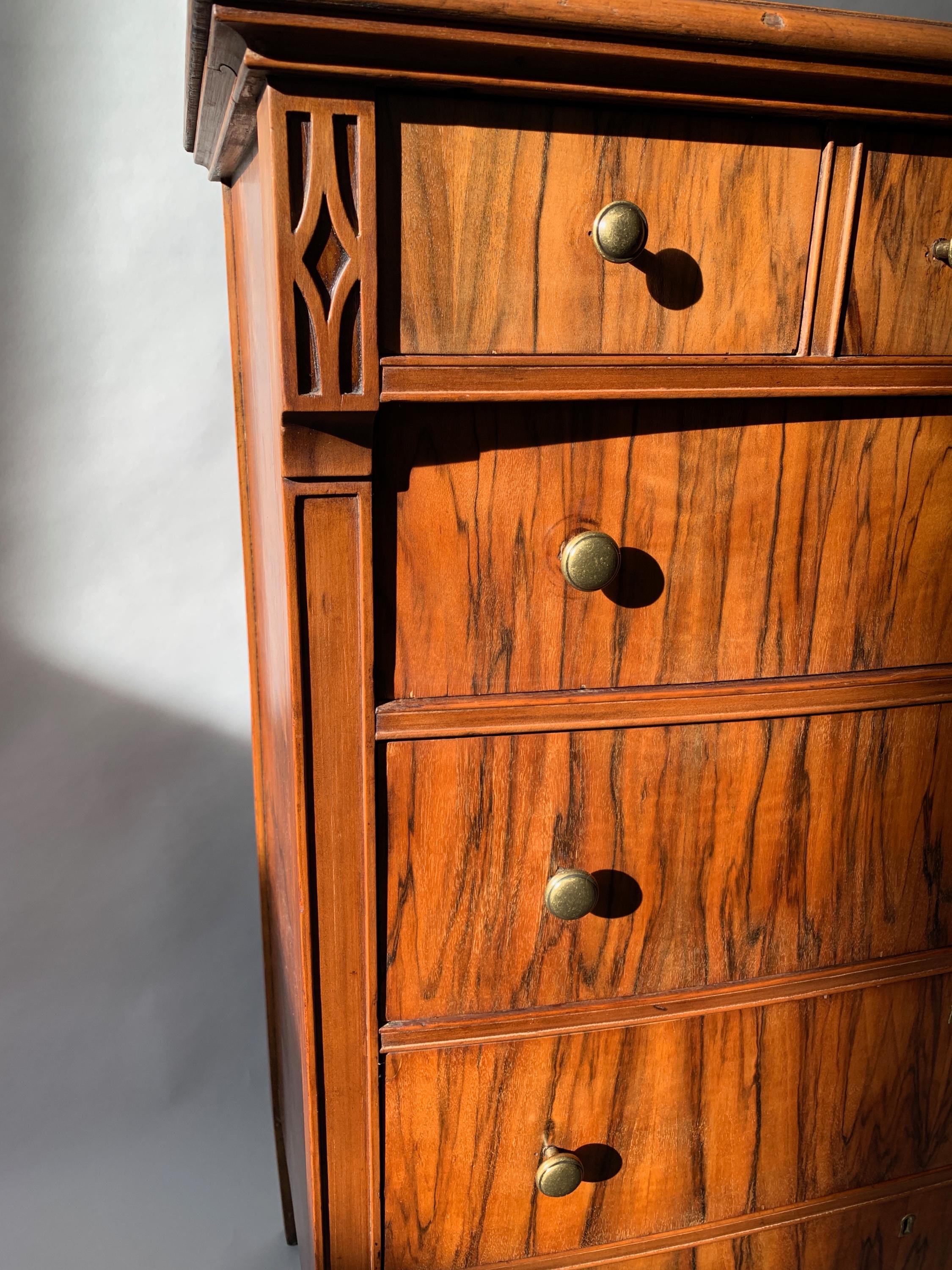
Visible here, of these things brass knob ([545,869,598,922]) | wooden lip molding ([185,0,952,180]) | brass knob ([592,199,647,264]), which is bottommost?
brass knob ([545,869,598,922])

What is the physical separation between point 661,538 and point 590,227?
195mm

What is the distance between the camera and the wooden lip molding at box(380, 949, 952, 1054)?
29.2 inches

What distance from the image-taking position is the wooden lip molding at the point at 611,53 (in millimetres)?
534

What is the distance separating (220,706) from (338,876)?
0.59 m

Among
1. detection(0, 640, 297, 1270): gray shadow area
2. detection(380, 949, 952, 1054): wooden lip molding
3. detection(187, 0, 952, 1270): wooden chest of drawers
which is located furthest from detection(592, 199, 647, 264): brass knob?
detection(0, 640, 297, 1270): gray shadow area

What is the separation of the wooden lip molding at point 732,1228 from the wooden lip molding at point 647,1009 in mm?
197

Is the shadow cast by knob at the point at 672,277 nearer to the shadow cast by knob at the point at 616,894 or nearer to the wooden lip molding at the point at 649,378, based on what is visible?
the wooden lip molding at the point at 649,378

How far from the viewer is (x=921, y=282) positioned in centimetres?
67

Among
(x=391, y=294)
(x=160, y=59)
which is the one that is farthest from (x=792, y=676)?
(x=160, y=59)

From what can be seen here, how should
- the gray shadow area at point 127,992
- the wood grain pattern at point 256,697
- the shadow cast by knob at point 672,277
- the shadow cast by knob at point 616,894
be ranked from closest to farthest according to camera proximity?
the shadow cast by knob at point 672,277, the shadow cast by knob at point 616,894, the wood grain pattern at point 256,697, the gray shadow area at point 127,992

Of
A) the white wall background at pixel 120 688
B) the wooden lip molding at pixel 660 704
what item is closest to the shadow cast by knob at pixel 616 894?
the wooden lip molding at pixel 660 704

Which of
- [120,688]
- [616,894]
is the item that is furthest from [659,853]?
[120,688]

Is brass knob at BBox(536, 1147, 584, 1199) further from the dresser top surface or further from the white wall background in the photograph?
the dresser top surface

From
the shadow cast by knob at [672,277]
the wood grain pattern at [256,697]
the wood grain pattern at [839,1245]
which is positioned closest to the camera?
the shadow cast by knob at [672,277]
